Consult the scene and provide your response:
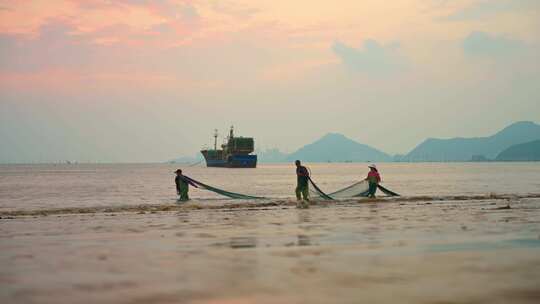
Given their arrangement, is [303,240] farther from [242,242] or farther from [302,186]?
[302,186]

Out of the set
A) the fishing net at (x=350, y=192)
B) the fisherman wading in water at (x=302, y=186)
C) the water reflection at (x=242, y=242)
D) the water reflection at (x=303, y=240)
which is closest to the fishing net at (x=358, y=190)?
the fishing net at (x=350, y=192)

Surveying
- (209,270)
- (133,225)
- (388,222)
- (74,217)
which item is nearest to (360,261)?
(209,270)

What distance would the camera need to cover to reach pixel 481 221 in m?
20.8

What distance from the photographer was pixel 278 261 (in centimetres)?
1228

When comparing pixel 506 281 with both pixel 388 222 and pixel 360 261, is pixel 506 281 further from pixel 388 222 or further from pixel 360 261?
pixel 388 222

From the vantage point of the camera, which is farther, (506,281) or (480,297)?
(506,281)

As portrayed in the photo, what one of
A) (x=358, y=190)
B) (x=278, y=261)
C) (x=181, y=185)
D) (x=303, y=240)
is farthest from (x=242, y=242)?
(x=181, y=185)

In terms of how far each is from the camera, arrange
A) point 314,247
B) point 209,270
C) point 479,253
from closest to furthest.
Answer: point 209,270
point 479,253
point 314,247

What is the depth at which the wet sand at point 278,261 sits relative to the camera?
9156 millimetres

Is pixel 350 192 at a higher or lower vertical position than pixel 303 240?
higher

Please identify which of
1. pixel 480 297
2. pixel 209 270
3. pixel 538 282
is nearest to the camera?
pixel 480 297

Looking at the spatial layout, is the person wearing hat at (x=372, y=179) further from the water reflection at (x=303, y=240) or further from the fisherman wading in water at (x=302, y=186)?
the water reflection at (x=303, y=240)

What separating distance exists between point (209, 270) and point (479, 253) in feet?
18.4

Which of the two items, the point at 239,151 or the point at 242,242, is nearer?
the point at 242,242
